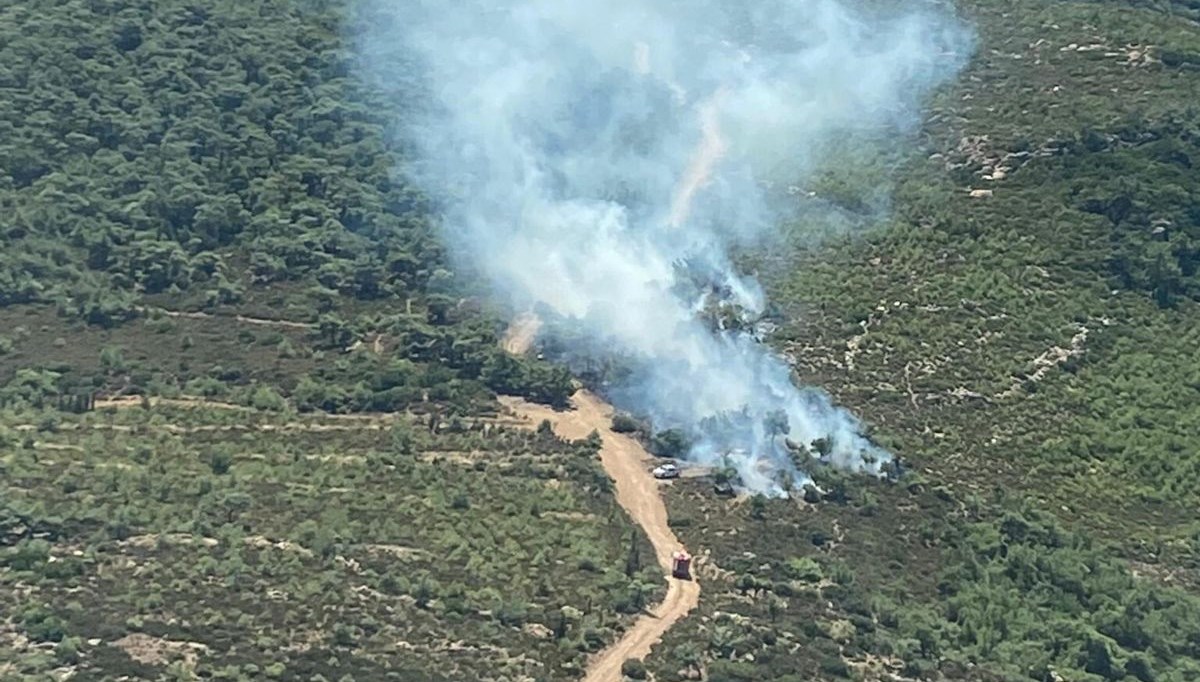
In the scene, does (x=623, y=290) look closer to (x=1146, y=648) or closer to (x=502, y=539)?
(x=502, y=539)

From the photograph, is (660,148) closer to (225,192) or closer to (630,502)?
(225,192)

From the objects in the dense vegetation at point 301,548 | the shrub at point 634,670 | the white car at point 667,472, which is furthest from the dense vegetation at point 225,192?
the shrub at point 634,670

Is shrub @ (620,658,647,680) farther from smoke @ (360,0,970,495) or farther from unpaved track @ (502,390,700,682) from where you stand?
smoke @ (360,0,970,495)

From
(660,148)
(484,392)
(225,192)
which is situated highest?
(660,148)

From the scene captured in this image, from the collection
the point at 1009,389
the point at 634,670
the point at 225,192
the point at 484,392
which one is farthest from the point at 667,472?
the point at 225,192

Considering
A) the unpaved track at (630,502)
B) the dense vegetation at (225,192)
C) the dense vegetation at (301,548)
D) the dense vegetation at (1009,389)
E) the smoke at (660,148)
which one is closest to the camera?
the dense vegetation at (301,548)

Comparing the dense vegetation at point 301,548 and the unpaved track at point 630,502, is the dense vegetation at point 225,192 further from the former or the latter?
the dense vegetation at point 301,548

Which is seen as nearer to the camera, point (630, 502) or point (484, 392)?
point (630, 502)
